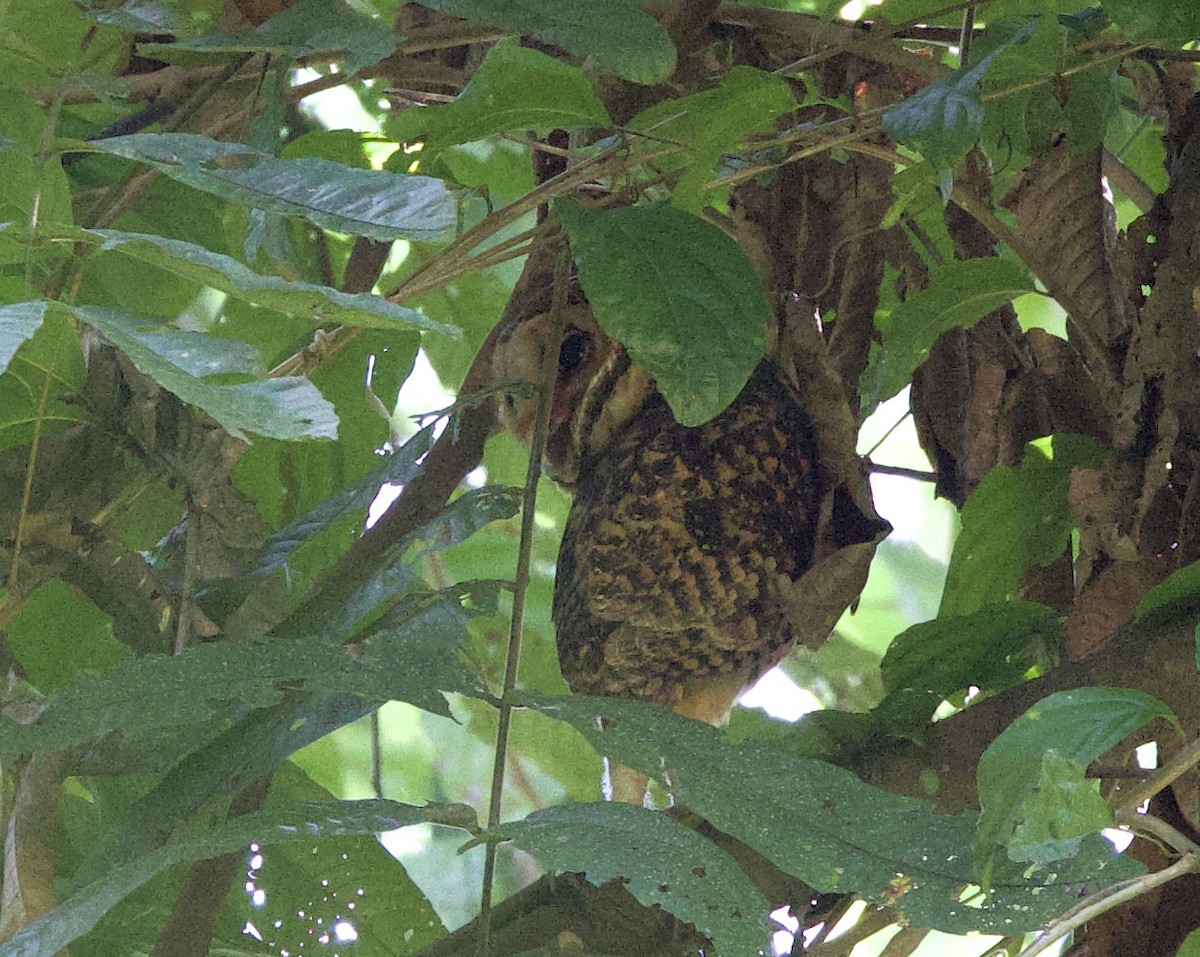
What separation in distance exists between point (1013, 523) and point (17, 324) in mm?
641

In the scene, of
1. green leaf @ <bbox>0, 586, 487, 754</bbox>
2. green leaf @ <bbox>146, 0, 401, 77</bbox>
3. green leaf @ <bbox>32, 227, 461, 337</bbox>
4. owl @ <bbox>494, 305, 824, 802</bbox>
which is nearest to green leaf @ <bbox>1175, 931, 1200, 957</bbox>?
owl @ <bbox>494, 305, 824, 802</bbox>

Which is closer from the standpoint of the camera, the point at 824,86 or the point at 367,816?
the point at 367,816

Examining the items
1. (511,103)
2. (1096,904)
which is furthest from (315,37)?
(1096,904)

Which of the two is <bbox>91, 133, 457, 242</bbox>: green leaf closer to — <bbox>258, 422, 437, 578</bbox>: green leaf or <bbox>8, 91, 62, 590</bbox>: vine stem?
<bbox>8, 91, 62, 590</bbox>: vine stem

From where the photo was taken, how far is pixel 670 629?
2.66 feet

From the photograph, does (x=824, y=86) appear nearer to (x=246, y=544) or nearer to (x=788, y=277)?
(x=788, y=277)

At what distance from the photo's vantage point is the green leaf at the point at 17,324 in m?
0.43

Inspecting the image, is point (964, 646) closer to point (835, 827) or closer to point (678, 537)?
point (678, 537)

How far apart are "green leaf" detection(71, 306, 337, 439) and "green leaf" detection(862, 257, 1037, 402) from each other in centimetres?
47

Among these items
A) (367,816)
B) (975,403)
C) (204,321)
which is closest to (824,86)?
(975,403)

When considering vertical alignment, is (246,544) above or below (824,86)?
below

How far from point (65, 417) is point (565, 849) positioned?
47 cm

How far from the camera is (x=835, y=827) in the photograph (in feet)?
1.88

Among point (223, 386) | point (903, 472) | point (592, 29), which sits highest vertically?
point (592, 29)
